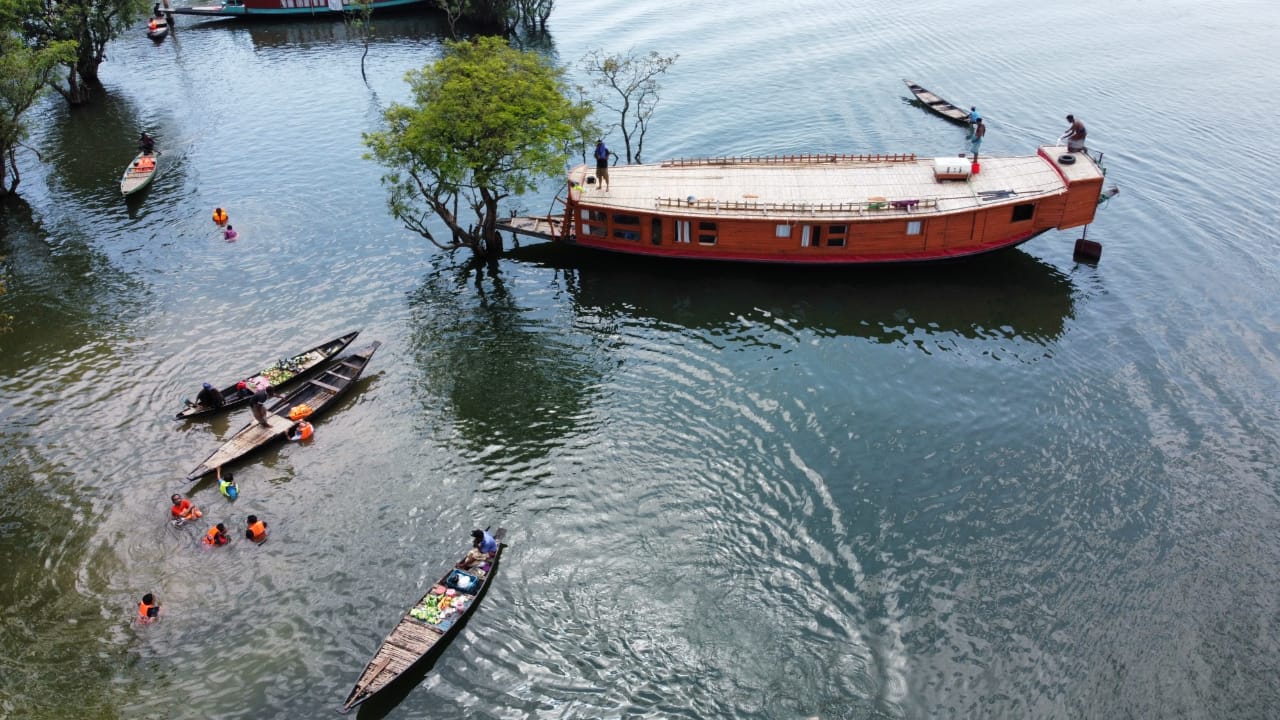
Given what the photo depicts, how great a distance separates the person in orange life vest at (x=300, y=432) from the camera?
42.8 meters

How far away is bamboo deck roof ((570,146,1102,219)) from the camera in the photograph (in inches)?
2092

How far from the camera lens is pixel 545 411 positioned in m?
44.2

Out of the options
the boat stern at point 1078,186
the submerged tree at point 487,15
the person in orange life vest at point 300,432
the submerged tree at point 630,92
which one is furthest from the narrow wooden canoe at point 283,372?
the submerged tree at point 487,15

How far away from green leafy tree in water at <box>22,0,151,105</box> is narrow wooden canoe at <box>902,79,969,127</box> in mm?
88474

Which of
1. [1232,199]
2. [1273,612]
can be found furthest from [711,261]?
[1232,199]

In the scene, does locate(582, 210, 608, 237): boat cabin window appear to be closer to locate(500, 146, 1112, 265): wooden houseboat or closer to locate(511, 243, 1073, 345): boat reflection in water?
locate(500, 146, 1112, 265): wooden houseboat

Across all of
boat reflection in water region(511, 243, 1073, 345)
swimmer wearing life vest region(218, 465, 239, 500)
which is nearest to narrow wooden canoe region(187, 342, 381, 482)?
swimmer wearing life vest region(218, 465, 239, 500)

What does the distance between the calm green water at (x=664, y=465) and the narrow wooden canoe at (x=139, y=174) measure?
1.64m

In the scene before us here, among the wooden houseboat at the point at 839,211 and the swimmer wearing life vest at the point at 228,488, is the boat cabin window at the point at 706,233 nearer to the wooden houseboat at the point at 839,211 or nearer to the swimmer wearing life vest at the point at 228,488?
the wooden houseboat at the point at 839,211

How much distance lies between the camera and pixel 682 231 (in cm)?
5475

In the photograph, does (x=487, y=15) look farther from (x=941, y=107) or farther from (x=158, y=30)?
(x=941, y=107)

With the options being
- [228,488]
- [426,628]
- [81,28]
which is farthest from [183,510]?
[81,28]

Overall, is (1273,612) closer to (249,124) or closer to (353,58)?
(249,124)

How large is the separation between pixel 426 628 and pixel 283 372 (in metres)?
21.9
